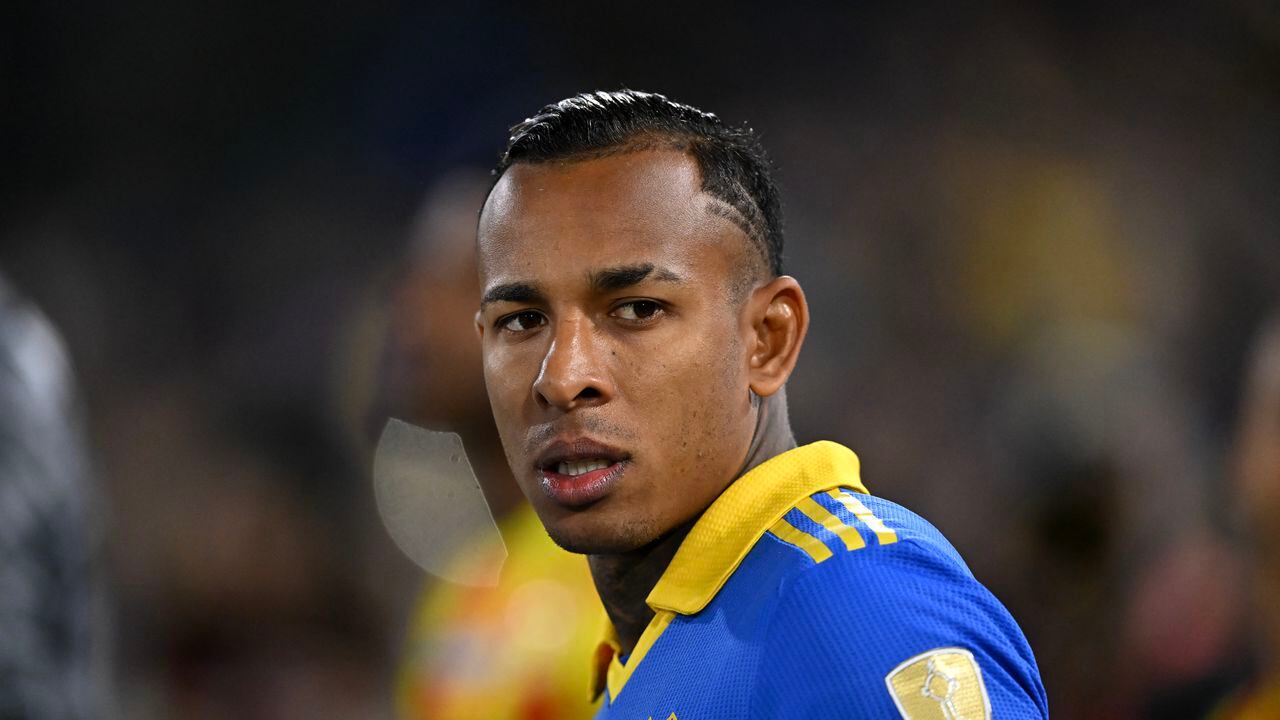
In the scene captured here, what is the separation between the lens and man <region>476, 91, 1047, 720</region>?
5.56 feet

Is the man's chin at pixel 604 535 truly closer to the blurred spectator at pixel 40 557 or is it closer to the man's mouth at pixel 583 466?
the man's mouth at pixel 583 466

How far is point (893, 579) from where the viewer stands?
1541mm

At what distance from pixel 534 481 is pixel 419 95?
5.43 m

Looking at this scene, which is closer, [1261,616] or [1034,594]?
[1261,616]

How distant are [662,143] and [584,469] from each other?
1.51 feet

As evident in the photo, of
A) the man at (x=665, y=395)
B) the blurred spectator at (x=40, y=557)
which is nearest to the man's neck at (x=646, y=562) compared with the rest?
the man at (x=665, y=395)

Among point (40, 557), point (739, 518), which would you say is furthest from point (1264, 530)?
point (40, 557)

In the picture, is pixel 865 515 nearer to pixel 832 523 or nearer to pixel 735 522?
pixel 832 523

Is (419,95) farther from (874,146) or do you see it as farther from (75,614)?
(75,614)

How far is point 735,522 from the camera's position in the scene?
182 centimetres

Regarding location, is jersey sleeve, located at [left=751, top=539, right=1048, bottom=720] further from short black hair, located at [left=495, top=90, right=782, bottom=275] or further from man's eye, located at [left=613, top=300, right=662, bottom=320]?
short black hair, located at [left=495, top=90, right=782, bottom=275]

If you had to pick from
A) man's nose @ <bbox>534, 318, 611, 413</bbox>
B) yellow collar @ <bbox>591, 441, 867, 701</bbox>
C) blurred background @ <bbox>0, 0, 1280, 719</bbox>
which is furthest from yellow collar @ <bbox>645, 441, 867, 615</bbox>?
blurred background @ <bbox>0, 0, 1280, 719</bbox>

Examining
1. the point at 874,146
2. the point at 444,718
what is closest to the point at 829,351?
the point at 874,146

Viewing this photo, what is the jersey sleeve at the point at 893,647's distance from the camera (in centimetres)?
144
